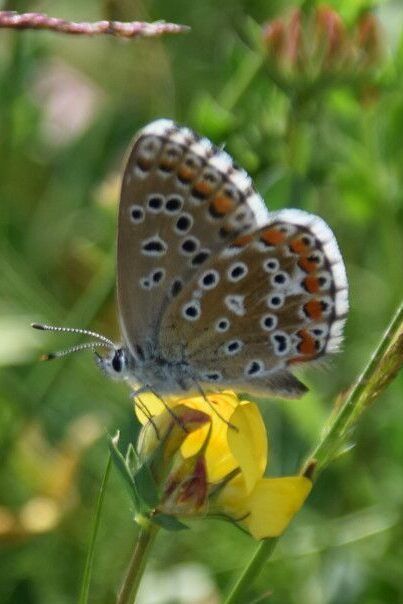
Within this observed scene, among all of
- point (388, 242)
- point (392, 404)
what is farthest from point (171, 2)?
Result: point (392, 404)

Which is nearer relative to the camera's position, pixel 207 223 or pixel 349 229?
pixel 207 223

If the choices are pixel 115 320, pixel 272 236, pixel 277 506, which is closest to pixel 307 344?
pixel 272 236

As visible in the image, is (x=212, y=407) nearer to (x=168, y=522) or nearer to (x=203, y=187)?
(x=168, y=522)

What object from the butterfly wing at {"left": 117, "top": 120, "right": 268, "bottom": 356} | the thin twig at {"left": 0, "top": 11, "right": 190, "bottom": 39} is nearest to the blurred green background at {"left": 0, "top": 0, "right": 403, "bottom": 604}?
the butterfly wing at {"left": 117, "top": 120, "right": 268, "bottom": 356}

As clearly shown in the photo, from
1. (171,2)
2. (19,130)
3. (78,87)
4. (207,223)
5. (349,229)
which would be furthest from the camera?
(78,87)

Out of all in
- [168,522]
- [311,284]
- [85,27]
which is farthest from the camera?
[311,284]

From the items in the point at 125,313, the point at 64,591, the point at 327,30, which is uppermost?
the point at 327,30

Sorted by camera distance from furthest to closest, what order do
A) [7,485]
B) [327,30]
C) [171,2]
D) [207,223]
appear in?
1. [171,2]
2. [7,485]
3. [327,30]
4. [207,223]

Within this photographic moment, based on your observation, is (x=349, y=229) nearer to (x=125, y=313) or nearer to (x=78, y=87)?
(x=78, y=87)
